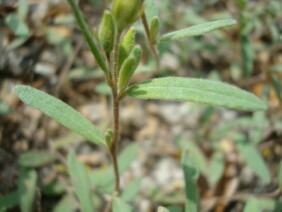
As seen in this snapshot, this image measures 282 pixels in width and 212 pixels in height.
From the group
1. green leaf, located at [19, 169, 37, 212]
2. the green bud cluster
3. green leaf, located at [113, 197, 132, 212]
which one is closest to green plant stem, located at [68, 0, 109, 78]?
the green bud cluster

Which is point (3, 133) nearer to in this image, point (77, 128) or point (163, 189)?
point (163, 189)

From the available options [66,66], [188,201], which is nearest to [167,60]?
[66,66]

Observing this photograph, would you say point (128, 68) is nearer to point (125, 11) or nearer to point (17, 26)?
point (125, 11)

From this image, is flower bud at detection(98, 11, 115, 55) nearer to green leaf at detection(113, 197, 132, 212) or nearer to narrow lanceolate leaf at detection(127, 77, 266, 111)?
narrow lanceolate leaf at detection(127, 77, 266, 111)

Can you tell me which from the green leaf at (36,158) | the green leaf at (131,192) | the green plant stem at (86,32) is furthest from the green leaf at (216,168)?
the green plant stem at (86,32)

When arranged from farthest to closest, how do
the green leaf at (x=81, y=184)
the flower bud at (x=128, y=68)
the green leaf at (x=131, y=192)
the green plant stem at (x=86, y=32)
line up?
the green leaf at (x=131, y=192), the green leaf at (x=81, y=184), the flower bud at (x=128, y=68), the green plant stem at (x=86, y=32)

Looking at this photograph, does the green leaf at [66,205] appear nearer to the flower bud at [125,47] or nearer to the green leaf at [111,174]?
the green leaf at [111,174]
